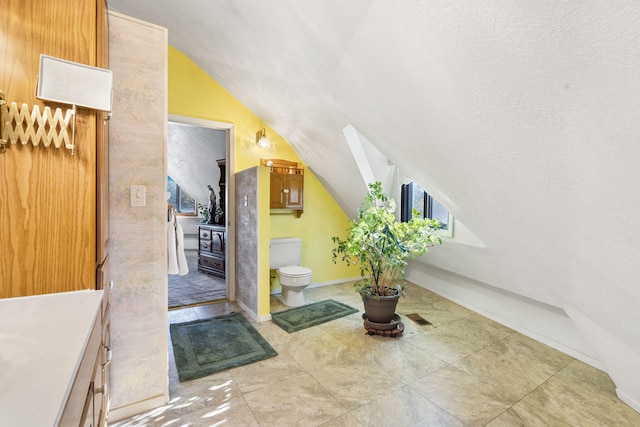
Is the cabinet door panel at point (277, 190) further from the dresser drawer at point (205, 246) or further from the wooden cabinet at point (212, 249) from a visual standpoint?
the dresser drawer at point (205, 246)

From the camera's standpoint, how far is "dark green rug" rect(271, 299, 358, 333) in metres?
2.78

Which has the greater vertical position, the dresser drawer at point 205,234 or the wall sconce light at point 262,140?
the wall sconce light at point 262,140

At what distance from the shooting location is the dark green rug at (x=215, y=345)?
2.09 metres

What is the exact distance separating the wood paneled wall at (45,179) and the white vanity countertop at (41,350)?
0.09m

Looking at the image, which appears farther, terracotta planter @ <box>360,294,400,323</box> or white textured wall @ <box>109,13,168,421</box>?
terracotta planter @ <box>360,294,400,323</box>

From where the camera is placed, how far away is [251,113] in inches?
135

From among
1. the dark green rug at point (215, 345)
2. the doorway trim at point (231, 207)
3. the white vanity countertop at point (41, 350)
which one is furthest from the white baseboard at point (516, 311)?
the white vanity countertop at point (41, 350)

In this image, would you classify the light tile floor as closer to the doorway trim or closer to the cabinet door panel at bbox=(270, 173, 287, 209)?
the doorway trim

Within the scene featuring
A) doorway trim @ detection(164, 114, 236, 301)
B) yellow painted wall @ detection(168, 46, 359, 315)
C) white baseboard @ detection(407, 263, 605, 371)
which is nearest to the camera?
white baseboard @ detection(407, 263, 605, 371)

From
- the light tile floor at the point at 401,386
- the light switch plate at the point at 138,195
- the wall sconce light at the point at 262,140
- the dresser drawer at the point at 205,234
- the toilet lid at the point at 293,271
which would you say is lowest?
the light tile floor at the point at 401,386

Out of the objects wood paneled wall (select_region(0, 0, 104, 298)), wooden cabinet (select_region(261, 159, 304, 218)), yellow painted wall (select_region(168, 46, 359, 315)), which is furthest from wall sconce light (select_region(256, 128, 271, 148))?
wood paneled wall (select_region(0, 0, 104, 298))

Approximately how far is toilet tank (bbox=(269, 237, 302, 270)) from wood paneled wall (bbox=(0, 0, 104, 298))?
233cm

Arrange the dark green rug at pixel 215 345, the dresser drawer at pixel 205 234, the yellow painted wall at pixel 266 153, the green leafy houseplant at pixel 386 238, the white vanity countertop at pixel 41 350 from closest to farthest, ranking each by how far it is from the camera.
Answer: the white vanity countertop at pixel 41 350, the dark green rug at pixel 215 345, the green leafy houseplant at pixel 386 238, the yellow painted wall at pixel 266 153, the dresser drawer at pixel 205 234

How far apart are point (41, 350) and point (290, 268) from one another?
8.66 feet
